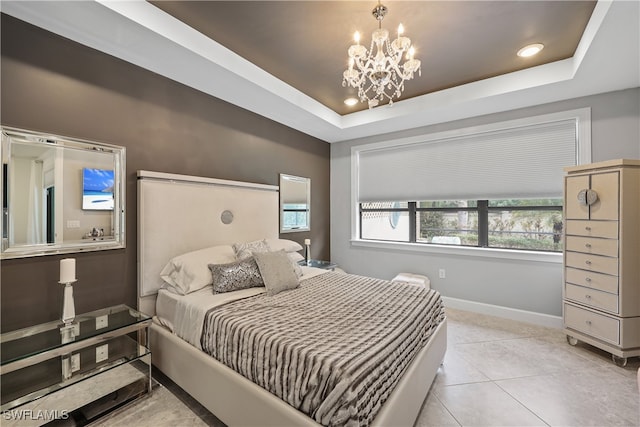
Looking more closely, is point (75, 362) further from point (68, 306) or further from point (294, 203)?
point (294, 203)

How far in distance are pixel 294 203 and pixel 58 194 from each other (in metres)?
2.49

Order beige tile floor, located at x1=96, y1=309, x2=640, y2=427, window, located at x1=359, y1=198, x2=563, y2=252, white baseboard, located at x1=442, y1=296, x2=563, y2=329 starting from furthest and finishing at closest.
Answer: window, located at x1=359, y1=198, x2=563, y2=252
white baseboard, located at x1=442, y1=296, x2=563, y2=329
beige tile floor, located at x1=96, y1=309, x2=640, y2=427

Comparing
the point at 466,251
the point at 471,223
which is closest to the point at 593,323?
the point at 466,251

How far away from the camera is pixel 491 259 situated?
330 cm

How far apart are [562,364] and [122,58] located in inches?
178

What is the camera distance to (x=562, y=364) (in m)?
2.22

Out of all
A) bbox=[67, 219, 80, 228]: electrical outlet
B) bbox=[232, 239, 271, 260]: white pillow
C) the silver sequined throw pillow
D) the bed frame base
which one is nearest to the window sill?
the bed frame base

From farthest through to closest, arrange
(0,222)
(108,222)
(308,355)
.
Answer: (108,222) < (0,222) < (308,355)

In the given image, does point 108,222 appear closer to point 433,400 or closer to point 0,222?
point 0,222

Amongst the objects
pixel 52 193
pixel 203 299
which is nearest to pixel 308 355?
pixel 203 299

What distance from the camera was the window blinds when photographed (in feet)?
9.62

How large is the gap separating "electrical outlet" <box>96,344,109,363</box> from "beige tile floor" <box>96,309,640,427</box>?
37 cm

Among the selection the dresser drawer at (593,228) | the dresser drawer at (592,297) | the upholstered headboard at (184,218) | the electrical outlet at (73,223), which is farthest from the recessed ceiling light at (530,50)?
the electrical outlet at (73,223)

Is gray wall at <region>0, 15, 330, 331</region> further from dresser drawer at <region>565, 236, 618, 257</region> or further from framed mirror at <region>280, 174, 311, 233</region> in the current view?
dresser drawer at <region>565, 236, 618, 257</region>
